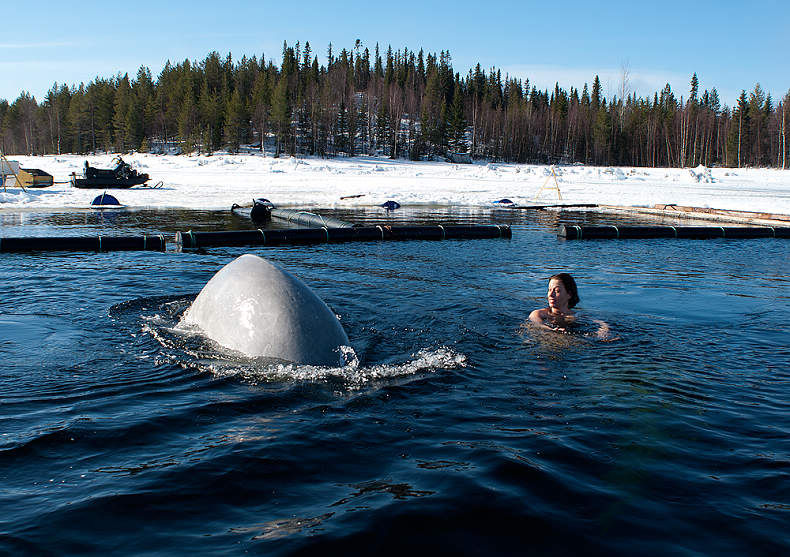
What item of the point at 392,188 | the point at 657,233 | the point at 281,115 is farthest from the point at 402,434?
the point at 281,115

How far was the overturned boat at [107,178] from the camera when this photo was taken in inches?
1533

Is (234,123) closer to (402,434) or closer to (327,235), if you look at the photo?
(327,235)

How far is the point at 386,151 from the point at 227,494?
102287 mm

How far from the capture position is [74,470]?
402 cm

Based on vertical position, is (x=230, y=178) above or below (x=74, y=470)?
above

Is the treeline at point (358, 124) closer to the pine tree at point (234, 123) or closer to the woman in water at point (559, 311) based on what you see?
the pine tree at point (234, 123)

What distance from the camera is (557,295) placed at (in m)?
8.12

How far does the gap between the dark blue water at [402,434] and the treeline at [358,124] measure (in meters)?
85.2

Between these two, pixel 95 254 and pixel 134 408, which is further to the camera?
pixel 95 254

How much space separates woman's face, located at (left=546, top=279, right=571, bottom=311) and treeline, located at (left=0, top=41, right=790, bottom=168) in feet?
279

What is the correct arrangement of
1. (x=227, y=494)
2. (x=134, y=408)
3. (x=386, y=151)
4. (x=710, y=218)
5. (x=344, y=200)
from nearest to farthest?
Result: (x=227, y=494) < (x=134, y=408) < (x=710, y=218) < (x=344, y=200) < (x=386, y=151)

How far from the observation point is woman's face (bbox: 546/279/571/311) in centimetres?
812

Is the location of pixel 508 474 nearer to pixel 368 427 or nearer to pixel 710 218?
pixel 368 427

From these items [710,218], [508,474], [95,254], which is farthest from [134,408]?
[710,218]
